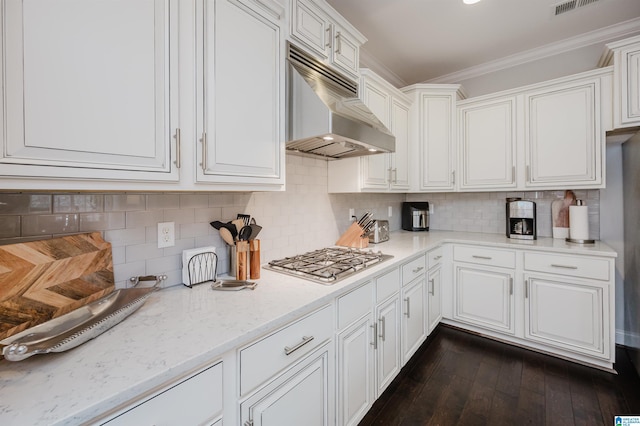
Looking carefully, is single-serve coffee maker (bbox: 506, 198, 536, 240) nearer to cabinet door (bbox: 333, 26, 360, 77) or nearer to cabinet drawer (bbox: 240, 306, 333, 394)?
cabinet door (bbox: 333, 26, 360, 77)

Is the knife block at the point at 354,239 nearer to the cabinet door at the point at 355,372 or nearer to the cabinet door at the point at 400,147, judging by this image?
the cabinet door at the point at 400,147

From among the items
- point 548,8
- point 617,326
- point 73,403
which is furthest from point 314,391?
point 548,8

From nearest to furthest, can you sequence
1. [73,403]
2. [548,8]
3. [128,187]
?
[73,403]
[128,187]
[548,8]

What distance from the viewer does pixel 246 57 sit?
1.27 m

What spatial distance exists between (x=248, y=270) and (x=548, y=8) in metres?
2.93

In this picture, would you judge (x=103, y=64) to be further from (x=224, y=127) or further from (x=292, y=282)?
(x=292, y=282)

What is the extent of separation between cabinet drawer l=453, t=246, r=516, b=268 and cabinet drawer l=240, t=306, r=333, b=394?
6.29 ft

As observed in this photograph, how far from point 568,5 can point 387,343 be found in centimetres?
285

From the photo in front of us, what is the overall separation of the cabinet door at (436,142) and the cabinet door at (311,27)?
5.03 feet

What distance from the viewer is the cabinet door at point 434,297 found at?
8.18 feet

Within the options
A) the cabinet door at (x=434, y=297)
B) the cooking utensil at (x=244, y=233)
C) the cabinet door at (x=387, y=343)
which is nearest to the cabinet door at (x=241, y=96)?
the cooking utensil at (x=244, y=233)

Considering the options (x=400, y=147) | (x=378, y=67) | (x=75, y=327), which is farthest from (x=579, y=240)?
(x=75, y=327)

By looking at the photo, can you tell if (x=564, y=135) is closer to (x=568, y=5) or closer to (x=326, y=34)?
(x=568, y=5)

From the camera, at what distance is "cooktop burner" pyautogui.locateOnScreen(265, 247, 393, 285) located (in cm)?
147
